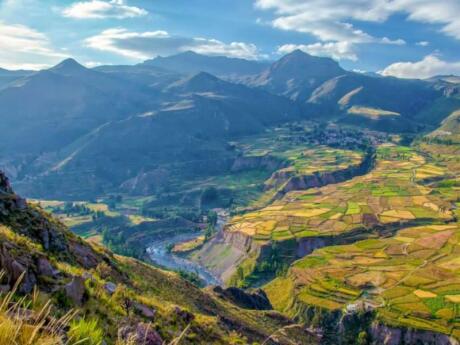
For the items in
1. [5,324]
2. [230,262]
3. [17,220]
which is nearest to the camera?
[5,324]

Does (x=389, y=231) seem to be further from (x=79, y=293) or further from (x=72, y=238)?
(x=79, y=293)

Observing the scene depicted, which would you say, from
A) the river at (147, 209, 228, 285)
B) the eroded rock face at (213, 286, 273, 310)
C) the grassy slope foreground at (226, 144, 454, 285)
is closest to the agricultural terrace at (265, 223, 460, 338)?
the grassy slope foreground at (226, 144, 454, 285)

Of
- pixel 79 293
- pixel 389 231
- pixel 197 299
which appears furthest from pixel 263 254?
pixel 79 293

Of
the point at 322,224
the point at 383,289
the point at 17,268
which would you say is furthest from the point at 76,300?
the point at 322,224

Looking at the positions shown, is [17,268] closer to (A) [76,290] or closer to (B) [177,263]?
(A) [76,290]

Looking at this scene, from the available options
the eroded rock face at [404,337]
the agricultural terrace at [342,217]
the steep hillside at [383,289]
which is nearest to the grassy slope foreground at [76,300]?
the eroded rock face at [404,337]

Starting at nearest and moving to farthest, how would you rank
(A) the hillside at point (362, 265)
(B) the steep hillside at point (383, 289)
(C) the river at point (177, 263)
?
(B) the steep hillside at point (383, 289) → (A) the hillside at point (362, 265) → (C) the river at point (177, 263)

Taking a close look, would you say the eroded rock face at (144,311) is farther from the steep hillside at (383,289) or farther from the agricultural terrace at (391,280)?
the agricultural terrace at (391,280)
